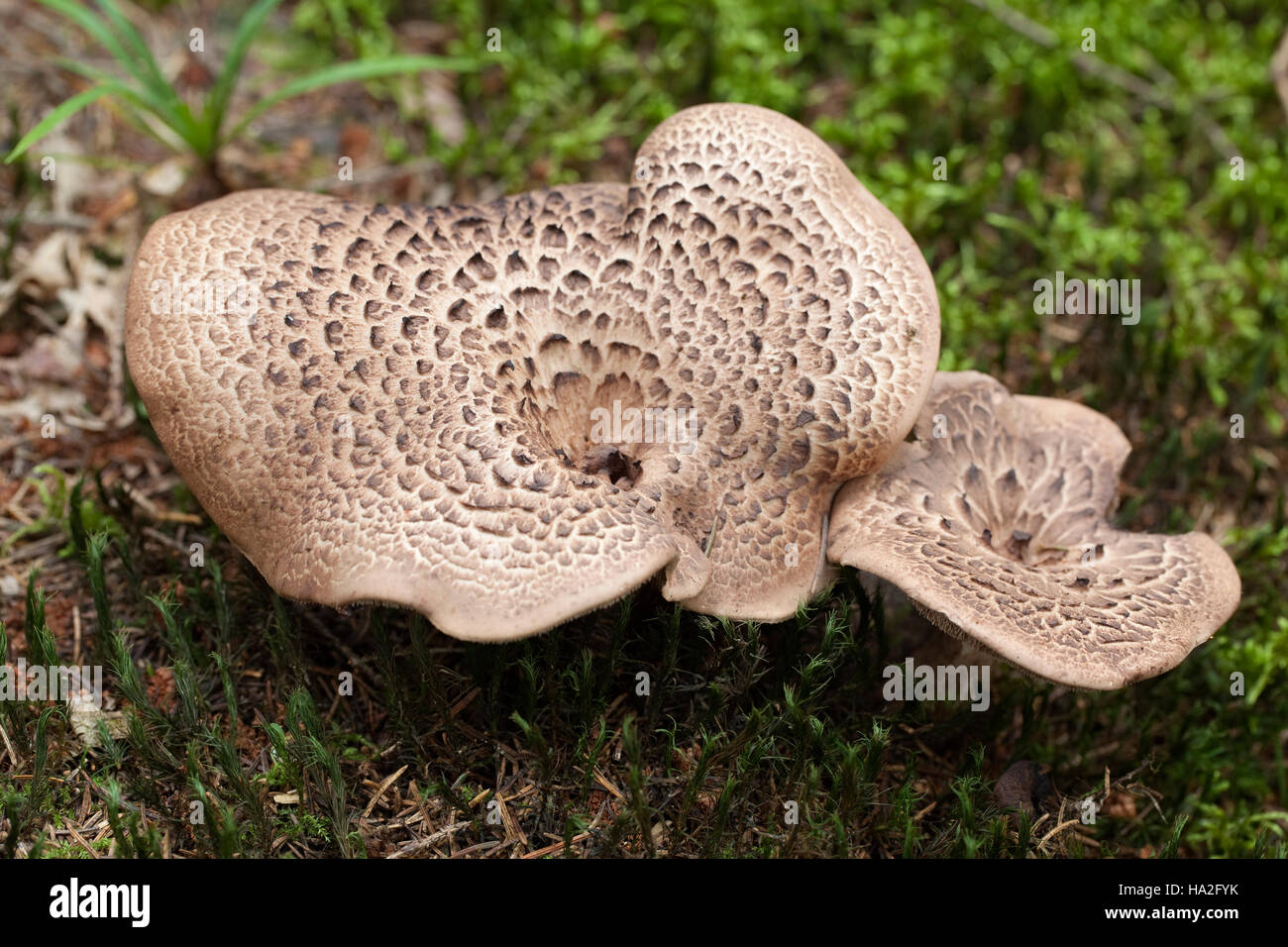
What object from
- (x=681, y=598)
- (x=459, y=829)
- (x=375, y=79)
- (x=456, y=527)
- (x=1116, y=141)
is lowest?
(x=459, y=829)

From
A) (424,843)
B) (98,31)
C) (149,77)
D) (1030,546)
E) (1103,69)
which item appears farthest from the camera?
(1103,69)

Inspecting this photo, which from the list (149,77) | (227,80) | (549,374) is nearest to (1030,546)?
(549,374)

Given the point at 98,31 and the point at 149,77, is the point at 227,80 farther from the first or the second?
the point at 98,31

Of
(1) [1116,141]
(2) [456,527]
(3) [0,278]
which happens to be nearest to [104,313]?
(3) [0,278]

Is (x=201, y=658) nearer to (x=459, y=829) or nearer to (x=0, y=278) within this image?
(x=459, y=829)

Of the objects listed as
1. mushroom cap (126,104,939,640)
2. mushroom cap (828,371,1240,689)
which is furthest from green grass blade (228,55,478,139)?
mushroom cap (828,371,1240,689)

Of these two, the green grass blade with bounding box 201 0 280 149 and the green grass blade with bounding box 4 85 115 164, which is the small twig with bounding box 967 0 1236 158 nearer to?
the green grass blade with bounding box 201 0 280 149

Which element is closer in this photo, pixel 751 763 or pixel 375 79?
pixel 751 763
